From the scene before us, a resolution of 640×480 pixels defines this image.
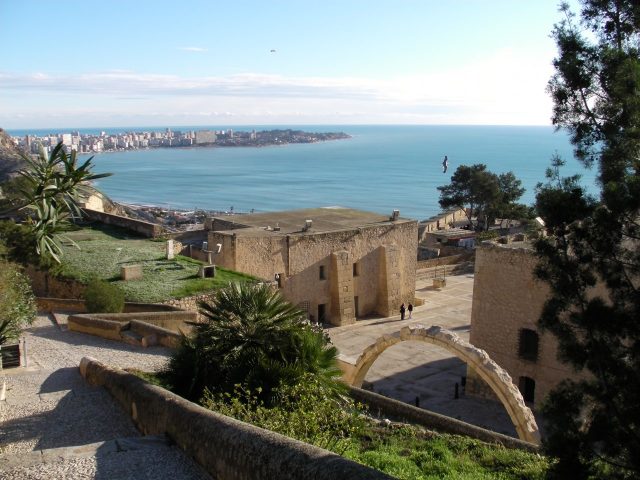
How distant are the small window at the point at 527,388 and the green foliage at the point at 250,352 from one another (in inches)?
421

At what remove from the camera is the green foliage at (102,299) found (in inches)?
794

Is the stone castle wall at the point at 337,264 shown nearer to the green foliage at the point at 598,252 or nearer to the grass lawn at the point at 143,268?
the grass lawn at the point at 143,268

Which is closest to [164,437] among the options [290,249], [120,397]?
[120,397]

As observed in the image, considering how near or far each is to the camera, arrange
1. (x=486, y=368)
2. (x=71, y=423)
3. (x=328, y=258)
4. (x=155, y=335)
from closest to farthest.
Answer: (x=71, y=423) < (x=486, y=368) < (x=155, y=335) < (x=328, y=258)

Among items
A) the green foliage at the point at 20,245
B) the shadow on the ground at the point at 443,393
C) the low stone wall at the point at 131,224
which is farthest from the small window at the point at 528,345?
the low stone wall at the point at 131,224

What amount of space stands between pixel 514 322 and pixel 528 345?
86 cm

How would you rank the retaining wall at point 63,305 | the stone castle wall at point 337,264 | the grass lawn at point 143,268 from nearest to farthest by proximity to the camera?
the retaining wall at point 63,305
the grass lawn at point 143,268
the stone castle wall at point 337,264

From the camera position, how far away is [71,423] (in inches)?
454

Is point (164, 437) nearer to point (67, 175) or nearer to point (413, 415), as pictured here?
point (413, 415)

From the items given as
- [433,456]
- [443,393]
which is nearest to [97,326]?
[443,393]

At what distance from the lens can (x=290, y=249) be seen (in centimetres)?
2906

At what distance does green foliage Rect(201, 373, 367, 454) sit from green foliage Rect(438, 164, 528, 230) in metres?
48.9

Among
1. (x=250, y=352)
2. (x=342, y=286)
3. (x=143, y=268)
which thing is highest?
(x=250, y=352)

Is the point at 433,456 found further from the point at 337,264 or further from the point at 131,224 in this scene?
the point at 131,224
